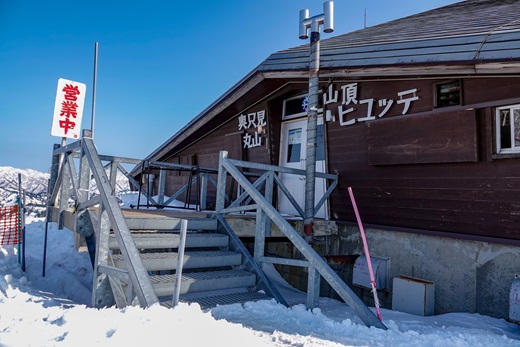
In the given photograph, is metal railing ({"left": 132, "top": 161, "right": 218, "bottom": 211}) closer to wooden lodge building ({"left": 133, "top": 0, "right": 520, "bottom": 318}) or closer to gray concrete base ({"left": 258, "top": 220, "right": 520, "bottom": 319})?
wooden lodge building ({"left": 133, "top": 0, "right": 520, "bottom": 318})

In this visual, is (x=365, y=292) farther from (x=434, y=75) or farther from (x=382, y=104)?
(x=434, y=75)

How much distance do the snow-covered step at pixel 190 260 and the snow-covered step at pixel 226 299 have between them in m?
0.47

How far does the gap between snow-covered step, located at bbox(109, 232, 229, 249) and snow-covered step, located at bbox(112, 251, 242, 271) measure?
124 mm

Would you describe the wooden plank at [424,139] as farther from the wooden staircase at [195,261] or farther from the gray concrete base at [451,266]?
the wooden staircase at [195,261]

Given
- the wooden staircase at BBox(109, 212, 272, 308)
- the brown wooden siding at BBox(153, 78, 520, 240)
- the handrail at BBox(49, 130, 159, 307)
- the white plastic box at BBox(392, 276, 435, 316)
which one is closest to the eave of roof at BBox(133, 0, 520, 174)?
the brown wooden siding at BBox(153, 78, 520, 240)

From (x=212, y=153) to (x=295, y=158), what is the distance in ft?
12.4

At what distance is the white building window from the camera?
16.7 feet

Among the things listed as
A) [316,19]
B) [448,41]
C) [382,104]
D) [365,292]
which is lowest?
[365,292]

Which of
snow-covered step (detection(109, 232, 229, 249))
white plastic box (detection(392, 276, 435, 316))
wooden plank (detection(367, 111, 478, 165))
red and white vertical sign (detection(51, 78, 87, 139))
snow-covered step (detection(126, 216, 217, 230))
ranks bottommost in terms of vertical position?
white plastic box (detection(392, 276, 435, 316))

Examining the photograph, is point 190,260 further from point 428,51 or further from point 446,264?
point 428,51

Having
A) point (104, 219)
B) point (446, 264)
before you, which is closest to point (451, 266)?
point (446, 264)

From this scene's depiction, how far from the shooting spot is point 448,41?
5.02m

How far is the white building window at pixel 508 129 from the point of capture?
509cm

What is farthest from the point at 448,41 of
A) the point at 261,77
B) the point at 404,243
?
the point at 261,77
